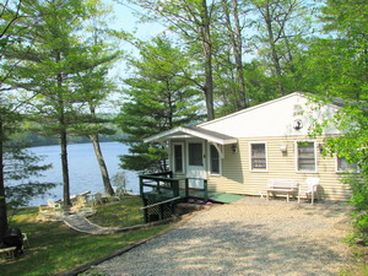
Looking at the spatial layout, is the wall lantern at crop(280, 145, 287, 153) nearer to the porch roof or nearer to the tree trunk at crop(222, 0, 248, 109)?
the porch roof

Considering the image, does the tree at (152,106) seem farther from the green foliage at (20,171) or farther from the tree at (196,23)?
the green foliage at (20,171)

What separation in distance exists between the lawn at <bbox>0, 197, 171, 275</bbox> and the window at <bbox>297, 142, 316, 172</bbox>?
525 cm

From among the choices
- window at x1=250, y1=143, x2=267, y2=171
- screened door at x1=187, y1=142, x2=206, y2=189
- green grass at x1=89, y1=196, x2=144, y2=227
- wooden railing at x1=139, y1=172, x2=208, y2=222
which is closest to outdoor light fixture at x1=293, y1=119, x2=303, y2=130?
window at x1=250, y1=143, x2=267, y2=171

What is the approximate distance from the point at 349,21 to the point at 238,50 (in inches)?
445

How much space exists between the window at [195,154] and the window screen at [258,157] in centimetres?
232

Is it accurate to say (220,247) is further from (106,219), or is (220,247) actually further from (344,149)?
(106,219)

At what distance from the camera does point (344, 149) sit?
507 centimetres

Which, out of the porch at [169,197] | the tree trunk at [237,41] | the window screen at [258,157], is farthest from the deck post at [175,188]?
the tree trunk at [237,41]

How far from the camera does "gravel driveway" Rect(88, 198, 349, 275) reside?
234 inches

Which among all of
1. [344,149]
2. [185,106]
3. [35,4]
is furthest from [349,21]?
[185,106]

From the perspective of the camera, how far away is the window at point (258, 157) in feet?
40.4

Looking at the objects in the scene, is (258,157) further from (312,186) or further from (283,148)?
(312,186)

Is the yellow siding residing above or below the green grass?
above

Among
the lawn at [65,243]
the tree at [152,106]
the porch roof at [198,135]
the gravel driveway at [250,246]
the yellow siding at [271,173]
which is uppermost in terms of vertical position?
the tree at [152,106]
